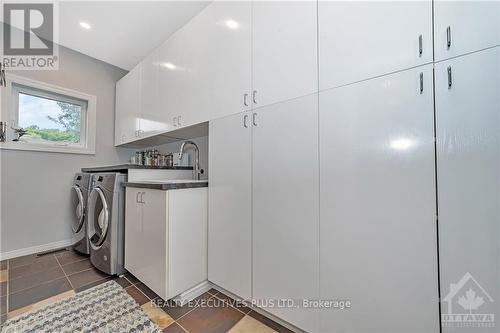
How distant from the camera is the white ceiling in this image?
73.9 inches

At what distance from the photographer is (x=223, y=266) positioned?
1.44 m

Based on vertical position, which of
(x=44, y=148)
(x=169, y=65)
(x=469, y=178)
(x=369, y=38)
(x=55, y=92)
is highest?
(x=169, y=65)

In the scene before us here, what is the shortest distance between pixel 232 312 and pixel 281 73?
1.58m

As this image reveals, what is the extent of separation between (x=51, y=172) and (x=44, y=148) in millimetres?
296

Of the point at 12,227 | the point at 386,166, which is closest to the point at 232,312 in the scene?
the point at 386,166

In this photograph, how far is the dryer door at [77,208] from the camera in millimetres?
2217

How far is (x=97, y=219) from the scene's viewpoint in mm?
1922

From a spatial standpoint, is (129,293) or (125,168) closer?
(129,293)

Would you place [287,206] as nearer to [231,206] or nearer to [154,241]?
[231,206]

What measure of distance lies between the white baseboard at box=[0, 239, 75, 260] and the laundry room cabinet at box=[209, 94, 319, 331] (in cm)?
225

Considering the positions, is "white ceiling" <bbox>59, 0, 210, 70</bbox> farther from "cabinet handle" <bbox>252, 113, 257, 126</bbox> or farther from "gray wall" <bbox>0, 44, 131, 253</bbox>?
"cabinet handle" <bbox>252, 113, 257, 126</bbox>
